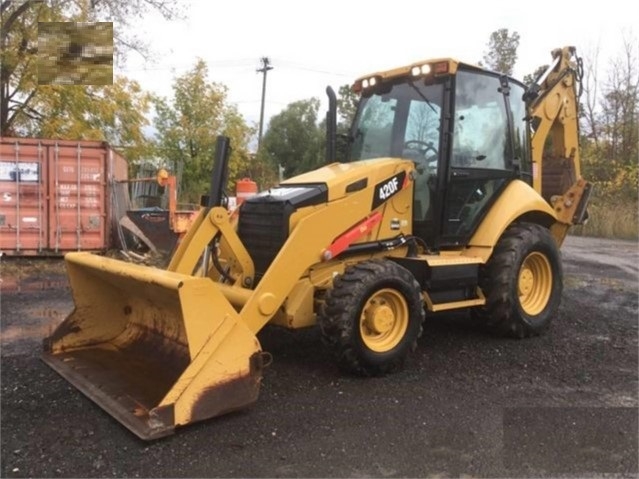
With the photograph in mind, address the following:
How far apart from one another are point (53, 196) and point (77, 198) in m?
0.43

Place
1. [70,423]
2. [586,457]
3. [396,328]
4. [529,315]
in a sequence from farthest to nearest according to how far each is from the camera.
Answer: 1. [529,315]
2. [396,328]
3. [70,423]
4. [586,457]

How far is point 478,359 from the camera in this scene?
17.6 ft

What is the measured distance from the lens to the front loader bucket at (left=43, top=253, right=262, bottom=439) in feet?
12.0

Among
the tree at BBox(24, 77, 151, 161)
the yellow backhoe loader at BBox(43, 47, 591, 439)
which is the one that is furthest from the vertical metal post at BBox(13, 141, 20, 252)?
the yellow backhoe loader at BBox(43, 47, 591, 439)

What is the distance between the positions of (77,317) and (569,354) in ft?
14.3

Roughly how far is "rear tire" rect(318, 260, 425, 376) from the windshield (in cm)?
141

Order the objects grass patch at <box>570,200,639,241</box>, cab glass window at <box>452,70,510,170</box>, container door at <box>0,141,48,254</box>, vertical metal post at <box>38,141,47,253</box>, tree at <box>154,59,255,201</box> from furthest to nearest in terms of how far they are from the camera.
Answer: tree at <box>154,59,255,201</box> < grass patch at <box>570,200,639,241</box> < vertical metal post at <box>38,141,47,253</box> < container door at <box>0,141,48,254</box> < cab glass window at <box>452,70,510,170</box>

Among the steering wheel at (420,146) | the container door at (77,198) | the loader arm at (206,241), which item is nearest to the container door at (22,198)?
the container door at (77,198)

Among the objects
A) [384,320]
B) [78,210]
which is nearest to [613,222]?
[78,210]

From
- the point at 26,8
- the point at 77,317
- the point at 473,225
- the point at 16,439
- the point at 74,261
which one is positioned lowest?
the point at 16,439

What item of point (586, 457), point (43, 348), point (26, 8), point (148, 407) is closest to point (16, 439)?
point (148, 407)

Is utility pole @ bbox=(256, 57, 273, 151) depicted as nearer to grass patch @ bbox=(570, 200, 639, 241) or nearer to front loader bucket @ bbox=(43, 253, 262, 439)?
grass patch @ bbox=(570, 200, 639, 241)

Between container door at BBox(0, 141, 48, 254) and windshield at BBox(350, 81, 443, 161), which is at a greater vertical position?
windshield at BBox(350, 81, 443, 161)

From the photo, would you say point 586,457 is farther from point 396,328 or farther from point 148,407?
point 148,407
